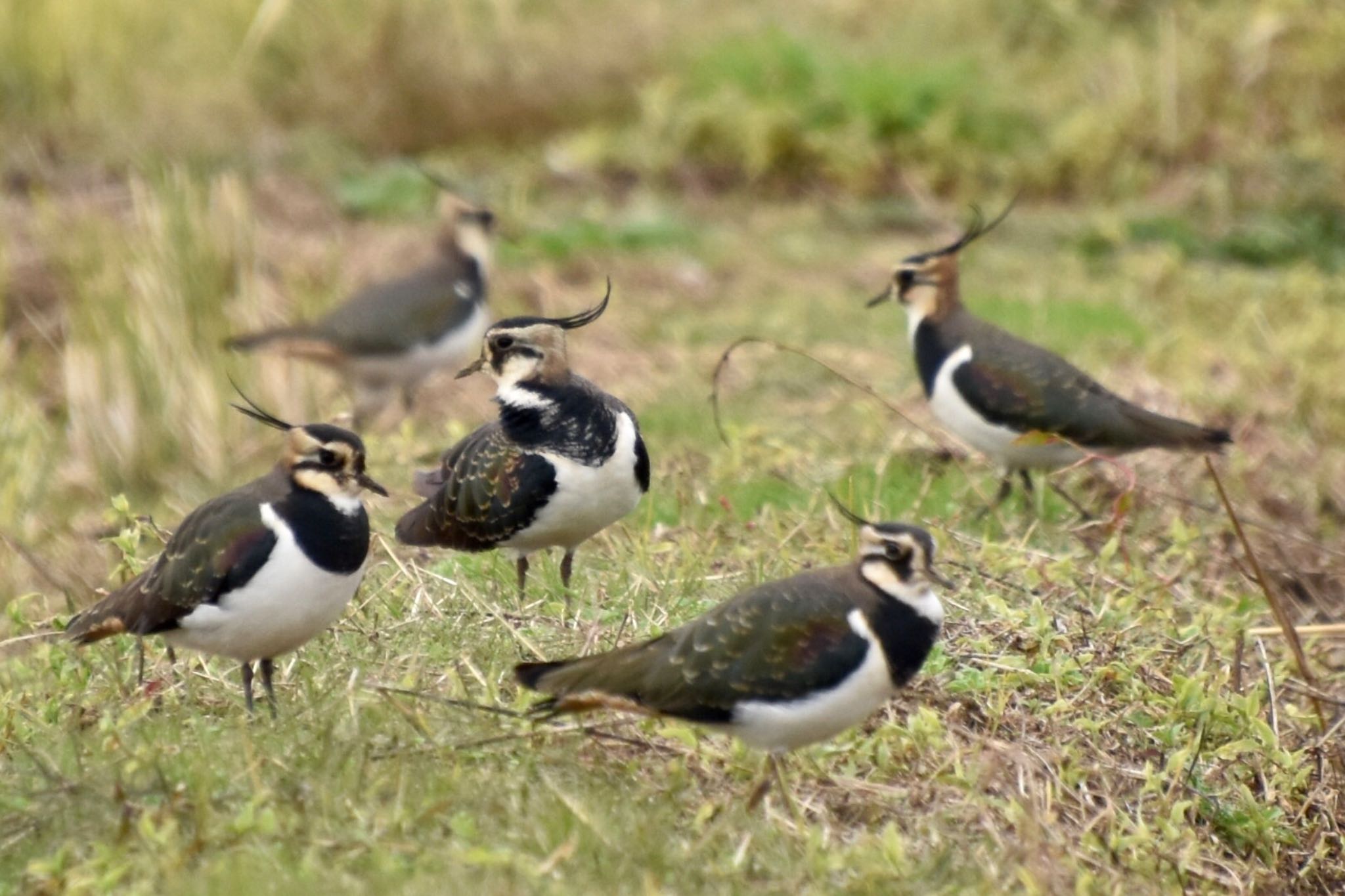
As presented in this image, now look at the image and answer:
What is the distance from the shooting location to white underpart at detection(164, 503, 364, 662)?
16.1 feet

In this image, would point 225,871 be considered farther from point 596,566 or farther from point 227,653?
point 596,566

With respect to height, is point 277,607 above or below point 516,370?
above

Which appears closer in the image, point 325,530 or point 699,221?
point 325,530

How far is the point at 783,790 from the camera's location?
464 cm

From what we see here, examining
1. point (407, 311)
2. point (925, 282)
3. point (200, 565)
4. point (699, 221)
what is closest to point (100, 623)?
point (200, 565)

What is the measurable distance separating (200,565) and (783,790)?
164cm

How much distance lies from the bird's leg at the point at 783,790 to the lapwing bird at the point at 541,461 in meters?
1.25

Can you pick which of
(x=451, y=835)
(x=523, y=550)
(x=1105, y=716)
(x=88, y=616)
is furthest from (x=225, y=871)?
(x=1105, y=716)

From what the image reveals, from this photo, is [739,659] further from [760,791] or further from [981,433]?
[981,433]

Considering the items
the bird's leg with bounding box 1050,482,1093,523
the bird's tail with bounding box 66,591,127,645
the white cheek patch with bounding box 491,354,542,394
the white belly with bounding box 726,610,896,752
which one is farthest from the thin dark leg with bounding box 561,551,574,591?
the bird's leg with bounding box 1050,482,1093,523

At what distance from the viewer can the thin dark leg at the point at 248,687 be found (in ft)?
17.0

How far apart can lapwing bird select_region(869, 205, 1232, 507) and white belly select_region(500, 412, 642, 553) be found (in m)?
1.90

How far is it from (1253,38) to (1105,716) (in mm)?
8574

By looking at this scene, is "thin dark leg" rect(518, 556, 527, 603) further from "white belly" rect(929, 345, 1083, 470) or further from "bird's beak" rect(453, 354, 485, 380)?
→ "white belly" rect(929, 345, 1083, 470)
